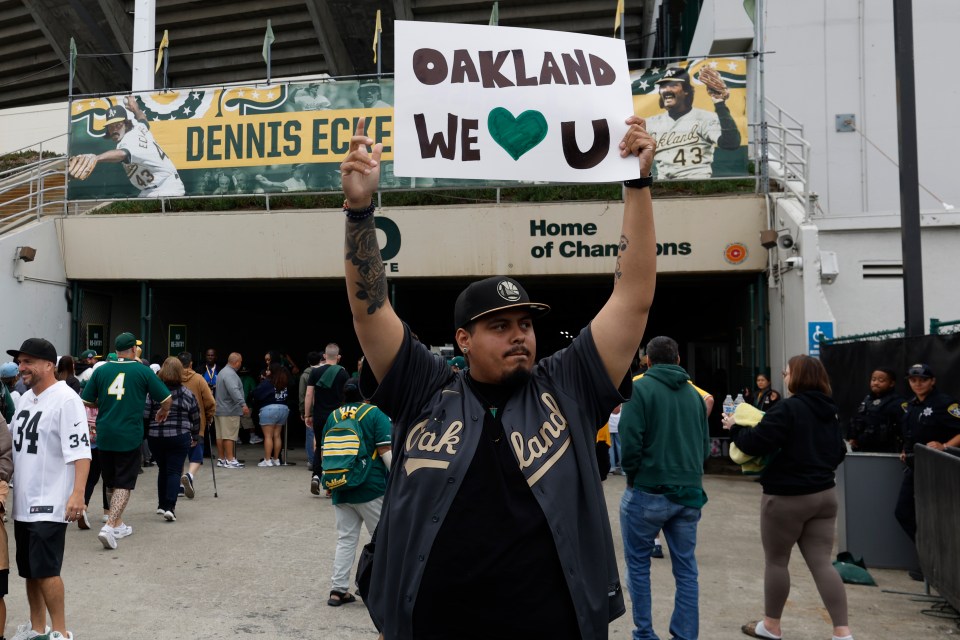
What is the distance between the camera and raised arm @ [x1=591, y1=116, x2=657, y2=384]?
A: 268 centimetres

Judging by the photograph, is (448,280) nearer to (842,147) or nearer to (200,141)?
(200,141)

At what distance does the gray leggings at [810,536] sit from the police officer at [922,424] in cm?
228

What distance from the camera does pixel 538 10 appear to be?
25078 mm

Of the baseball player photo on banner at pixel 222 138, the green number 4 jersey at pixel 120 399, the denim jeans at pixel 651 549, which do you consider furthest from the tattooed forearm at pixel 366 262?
the baseball player photo on banner at pixel 222 138

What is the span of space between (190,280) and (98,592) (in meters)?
10.7

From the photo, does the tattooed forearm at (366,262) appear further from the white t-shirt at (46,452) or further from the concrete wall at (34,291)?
the concrete wall at (34,291)

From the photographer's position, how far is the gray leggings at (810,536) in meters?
5.11

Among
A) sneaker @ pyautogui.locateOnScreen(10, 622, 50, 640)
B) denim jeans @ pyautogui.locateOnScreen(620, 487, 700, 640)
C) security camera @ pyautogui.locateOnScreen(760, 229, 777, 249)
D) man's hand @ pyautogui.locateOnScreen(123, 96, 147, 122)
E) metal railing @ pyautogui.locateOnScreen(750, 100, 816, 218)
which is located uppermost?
man's hand @ pyautogui.locateOnScreen(123, 96, 147, 122)

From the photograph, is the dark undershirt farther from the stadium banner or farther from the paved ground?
the stadium banner

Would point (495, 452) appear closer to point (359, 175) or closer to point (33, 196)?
point (359, 175)

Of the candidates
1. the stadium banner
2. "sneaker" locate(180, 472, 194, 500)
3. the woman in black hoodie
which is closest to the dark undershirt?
the woman in black hoodie

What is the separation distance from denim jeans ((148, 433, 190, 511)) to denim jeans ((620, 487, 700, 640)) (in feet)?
18.6

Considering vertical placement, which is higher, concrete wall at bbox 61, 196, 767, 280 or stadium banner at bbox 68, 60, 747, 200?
stadium banner at bbox 68, 60, 747, 200

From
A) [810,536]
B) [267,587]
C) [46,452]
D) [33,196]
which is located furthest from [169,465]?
[33,196]
